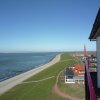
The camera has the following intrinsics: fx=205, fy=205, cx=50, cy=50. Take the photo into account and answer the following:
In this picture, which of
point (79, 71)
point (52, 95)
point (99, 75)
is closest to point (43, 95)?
point (52, 95)

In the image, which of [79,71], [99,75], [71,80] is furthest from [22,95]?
[99,75]

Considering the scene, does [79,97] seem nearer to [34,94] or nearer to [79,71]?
[34,94]

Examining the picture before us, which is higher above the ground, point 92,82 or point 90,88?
point 90,88

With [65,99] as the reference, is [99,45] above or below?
above

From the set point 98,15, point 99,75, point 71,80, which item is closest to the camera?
point 98,15

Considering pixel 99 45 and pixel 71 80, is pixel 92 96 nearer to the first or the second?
pixel 99 45

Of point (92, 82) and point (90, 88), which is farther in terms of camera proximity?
point (92, 82)

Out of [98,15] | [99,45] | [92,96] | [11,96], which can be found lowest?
[11,96]

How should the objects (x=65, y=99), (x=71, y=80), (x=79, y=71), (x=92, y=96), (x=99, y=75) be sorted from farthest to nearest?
(x=79, y=71) < (x=71, y=80) < (x=65, y=99) < (x=99, y=75) < (x=92, y=96)

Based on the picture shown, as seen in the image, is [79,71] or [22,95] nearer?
[22,95]
